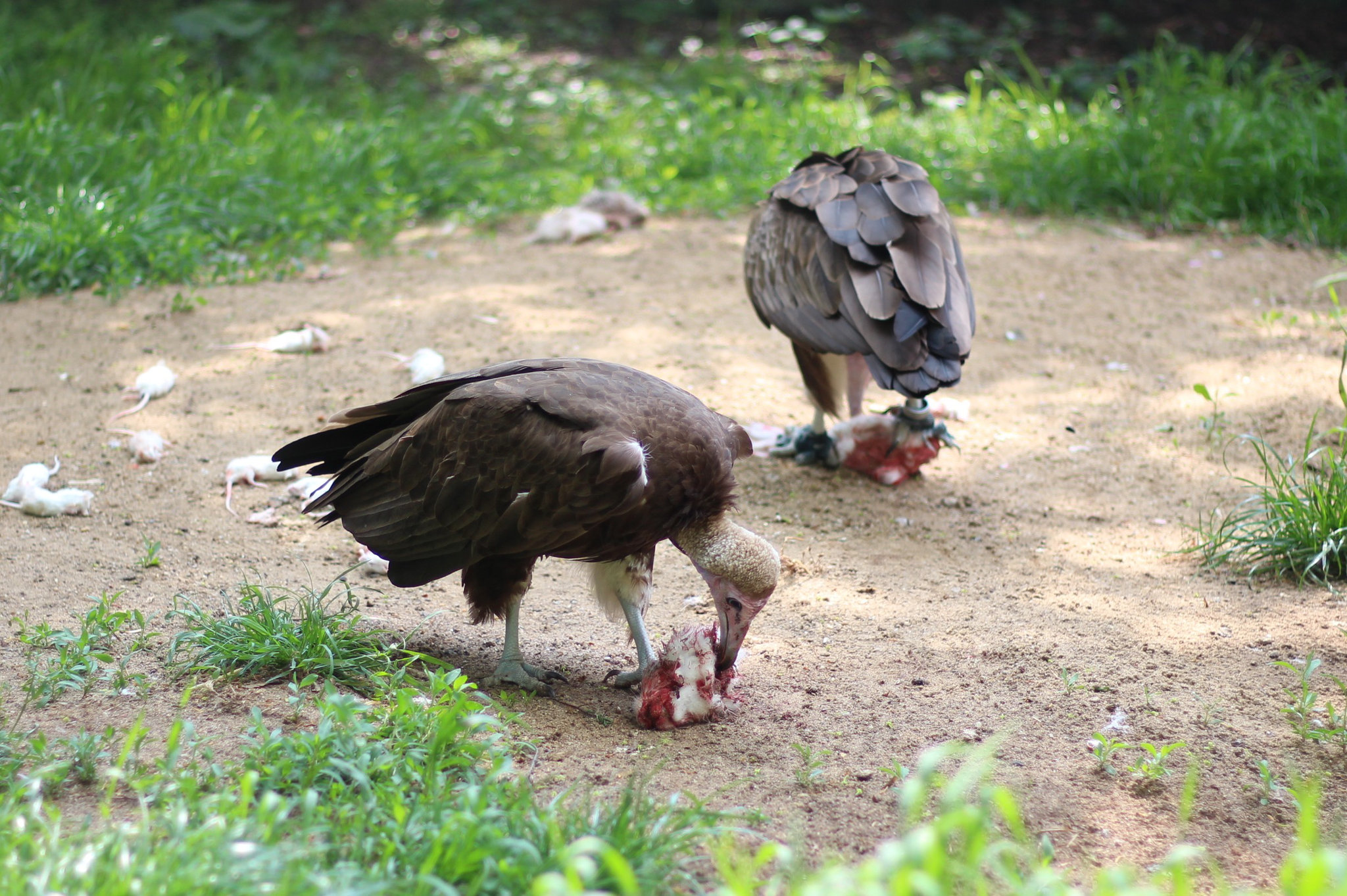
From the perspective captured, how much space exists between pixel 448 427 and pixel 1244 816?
6.90 feet

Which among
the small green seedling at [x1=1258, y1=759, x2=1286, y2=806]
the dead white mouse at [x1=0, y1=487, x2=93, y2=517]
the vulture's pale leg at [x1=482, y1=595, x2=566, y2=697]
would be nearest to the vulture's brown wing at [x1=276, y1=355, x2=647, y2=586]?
the vulture's pale leg at [x1=482, y1=595, x2=566, y2=697]

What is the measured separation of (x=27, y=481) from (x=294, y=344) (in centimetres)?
152

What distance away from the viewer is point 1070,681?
321 centimetres

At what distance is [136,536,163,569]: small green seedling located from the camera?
12.2 feet

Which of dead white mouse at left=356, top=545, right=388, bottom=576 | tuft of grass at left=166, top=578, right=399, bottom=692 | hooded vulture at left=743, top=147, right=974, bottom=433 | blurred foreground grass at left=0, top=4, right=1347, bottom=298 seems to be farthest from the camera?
blurred foreground grass at left=0, top=4, right=1347, bottom=298

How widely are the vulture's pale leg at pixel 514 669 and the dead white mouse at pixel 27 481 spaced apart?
6.54ft

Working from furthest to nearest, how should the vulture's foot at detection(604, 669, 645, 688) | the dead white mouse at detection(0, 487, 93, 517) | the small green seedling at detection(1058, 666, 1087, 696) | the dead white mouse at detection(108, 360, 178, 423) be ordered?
the dead white mouse at detection(108, 360, 178, 423), the dead white mouse at detection(0, 487, 93, 517), the vulture's foot at detection(604, 669, 645, 688), the small green seedling at detection(1058, 666, 1087, 696)

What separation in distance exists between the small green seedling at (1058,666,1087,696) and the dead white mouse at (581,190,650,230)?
4.54 metres

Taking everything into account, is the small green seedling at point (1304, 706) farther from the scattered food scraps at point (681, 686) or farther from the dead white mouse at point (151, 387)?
the dead white mouse at point (151, 387)

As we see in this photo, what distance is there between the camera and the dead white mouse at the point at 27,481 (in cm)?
407

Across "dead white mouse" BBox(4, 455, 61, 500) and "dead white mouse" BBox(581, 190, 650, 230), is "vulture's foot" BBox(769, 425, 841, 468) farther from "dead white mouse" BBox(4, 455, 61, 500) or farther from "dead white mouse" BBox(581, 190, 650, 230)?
"dead white mouse" BBox(4, 455, 61, 500)

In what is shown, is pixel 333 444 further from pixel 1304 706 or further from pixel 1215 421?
pixel 1215 421

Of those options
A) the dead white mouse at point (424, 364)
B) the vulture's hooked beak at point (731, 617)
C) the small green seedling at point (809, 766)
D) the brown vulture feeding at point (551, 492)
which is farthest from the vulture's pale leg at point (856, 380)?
the small green seedling at point (809, 766)

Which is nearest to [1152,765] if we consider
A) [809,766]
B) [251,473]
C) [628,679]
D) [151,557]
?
[809,766]
